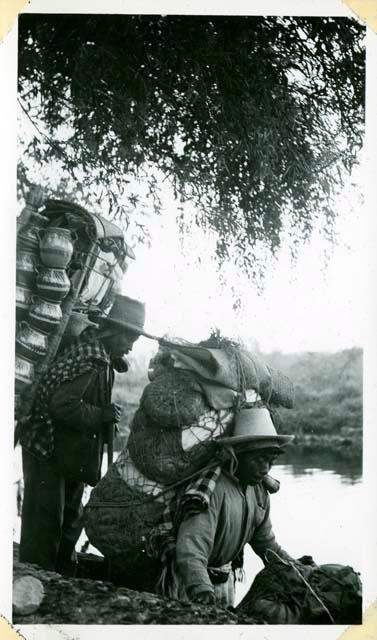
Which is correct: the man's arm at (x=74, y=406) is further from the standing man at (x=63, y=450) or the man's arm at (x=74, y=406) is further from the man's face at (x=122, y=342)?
the man's face at (x=122, y=342)

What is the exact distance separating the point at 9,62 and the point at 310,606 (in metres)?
3.10

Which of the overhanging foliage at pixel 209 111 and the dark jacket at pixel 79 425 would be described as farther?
the overhanging foliage at pixel 209 111

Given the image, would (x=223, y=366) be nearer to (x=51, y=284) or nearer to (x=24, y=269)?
(x=51, y=284)

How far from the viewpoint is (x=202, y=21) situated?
189 inches

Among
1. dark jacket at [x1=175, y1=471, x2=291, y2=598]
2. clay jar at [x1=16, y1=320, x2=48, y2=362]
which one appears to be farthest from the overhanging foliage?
dark jacket at [x1=175, y1=471, x2=291, y2=598]

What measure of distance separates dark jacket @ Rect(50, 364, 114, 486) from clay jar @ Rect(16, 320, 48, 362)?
0.68 ft

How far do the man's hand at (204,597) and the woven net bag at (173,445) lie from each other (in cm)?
55

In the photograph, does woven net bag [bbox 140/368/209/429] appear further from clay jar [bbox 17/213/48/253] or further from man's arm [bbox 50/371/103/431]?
clay jar [bbox 17/213/48/253]

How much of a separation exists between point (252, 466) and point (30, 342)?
1.27 meters

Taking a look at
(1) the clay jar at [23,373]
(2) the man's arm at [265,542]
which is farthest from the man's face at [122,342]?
(2) the man's arm at [265,542]

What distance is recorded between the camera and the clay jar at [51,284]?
469 cm

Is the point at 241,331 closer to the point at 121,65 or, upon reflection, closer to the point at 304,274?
the point at 304,274

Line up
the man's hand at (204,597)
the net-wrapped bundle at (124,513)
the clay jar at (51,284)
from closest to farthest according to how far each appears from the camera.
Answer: the man's hand at (204,597)
the net-wrapped bundle at (124,513)
the clay jar at (51,284)

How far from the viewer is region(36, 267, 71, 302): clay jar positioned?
15.4 ft
